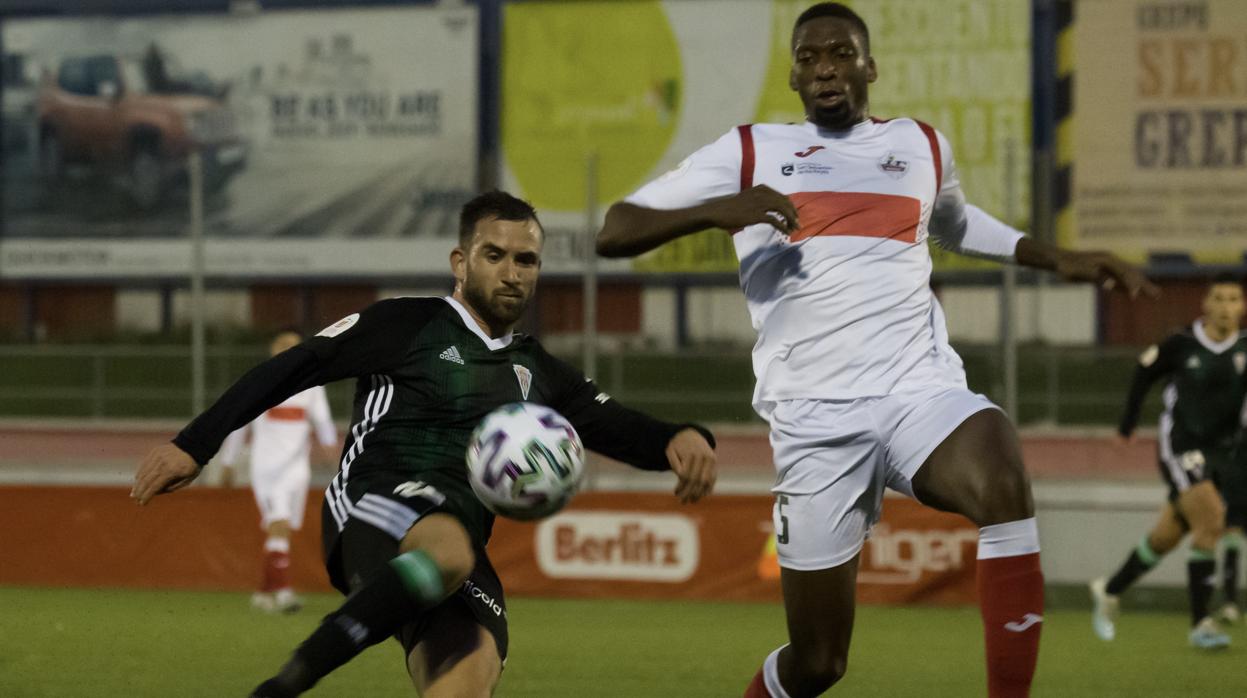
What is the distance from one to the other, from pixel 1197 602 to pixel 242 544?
7.01 m

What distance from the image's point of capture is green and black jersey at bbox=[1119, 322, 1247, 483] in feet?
37.6

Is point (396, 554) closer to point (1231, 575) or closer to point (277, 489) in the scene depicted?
point (277, 489)

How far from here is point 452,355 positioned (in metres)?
5.72

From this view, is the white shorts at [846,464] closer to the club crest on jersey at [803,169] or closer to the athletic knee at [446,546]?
the club crest on jersey at [803,169]

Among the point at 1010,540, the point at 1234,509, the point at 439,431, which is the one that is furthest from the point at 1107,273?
the point at 1234,509

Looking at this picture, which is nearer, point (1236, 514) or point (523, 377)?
point (523, 377)

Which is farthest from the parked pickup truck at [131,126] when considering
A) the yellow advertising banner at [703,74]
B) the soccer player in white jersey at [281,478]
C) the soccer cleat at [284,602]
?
the soccer cleat at [284,602]

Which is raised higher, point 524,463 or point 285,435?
point 524,463

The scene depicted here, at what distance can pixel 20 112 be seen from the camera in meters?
27.7

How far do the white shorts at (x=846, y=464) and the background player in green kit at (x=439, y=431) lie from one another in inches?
14.2

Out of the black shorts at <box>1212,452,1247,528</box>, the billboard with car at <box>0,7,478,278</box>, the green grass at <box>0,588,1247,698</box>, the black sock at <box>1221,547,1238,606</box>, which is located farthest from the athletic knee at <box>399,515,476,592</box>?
the billboard with car at <box>0,7,478,278</box>

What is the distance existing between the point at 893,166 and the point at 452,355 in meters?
1.49

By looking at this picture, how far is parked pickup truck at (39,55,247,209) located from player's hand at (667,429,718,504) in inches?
874

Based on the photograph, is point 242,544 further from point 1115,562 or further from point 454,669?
point 454,669
